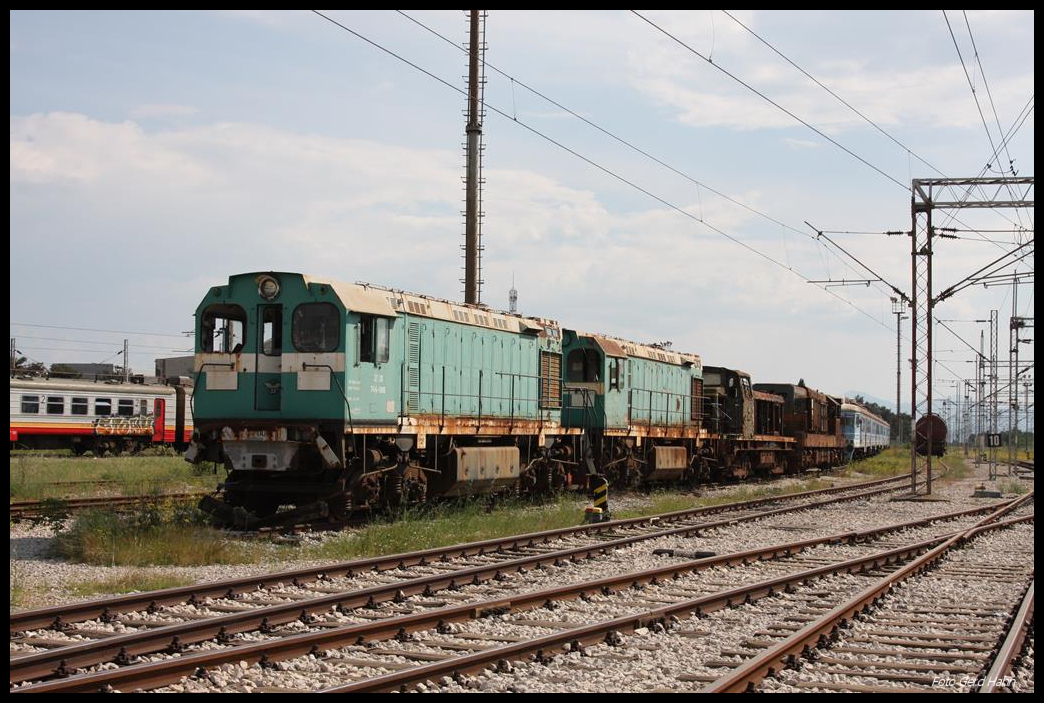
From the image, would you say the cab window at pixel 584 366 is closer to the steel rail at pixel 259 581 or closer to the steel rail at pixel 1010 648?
the steel rail at pixel 259 581

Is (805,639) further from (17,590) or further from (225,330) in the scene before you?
(225,330)

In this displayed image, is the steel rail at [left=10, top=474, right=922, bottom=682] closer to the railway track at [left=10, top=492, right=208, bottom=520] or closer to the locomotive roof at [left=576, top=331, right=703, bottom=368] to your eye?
the railway track at [left=10, top=492, right=208, bottom=520]

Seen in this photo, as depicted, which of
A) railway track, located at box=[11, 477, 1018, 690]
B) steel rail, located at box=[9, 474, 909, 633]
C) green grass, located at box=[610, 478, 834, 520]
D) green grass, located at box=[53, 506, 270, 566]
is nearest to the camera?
railway track, located at box=[11, 477, 1018, 690]

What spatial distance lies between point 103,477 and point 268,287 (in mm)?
13272

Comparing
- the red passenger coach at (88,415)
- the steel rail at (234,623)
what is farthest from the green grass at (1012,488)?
the red passenger coach at (88,415)

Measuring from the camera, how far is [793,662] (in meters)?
7.94

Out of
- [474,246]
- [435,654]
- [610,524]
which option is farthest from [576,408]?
[435,654]

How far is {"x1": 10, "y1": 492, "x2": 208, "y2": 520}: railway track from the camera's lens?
16.6m

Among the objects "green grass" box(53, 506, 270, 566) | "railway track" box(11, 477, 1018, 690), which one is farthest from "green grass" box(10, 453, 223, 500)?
"railway track" box(11, 477, 1018, 690)

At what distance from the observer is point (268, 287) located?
16344mm

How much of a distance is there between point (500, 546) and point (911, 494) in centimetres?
1882

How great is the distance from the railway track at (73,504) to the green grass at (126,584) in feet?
15.2

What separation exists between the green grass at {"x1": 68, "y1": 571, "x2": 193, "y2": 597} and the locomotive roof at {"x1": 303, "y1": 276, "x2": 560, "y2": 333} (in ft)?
18.6

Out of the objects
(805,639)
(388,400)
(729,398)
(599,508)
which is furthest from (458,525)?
(729,398)
